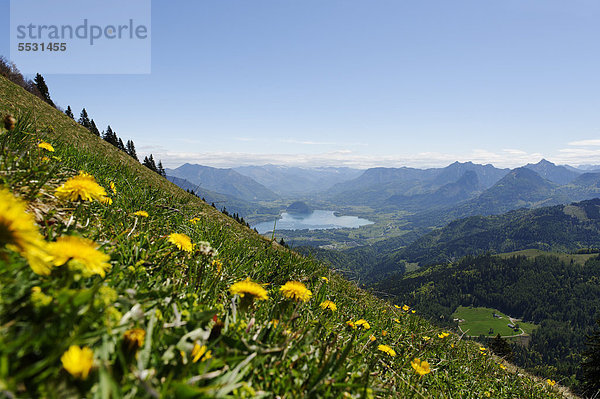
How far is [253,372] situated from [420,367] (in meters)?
2.80

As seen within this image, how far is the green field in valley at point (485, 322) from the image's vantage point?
489 ft

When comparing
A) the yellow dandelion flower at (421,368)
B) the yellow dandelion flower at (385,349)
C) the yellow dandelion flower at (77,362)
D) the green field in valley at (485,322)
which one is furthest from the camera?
the green field in valley at (485,322)

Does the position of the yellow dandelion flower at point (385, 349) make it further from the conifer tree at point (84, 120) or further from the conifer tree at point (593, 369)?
the conifer tree at point (84, 120)

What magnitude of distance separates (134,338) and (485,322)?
204102 millimetres

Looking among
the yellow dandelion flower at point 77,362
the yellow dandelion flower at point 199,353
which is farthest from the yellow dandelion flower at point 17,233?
A: the yellow dandelion flower at point 199,353

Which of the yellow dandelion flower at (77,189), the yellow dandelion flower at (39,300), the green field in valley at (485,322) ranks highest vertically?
the yellow dandelion flower at (77,189)

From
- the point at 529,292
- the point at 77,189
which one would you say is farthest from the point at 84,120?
the point at 529,292

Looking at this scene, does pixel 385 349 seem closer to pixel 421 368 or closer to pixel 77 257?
pixel 421 368

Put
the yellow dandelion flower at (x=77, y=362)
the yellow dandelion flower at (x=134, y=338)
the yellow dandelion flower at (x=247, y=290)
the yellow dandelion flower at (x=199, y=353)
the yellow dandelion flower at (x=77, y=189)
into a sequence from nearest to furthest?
the yellow dandelion flower at (x=77, y=362), the yellow dandelion flower at (x=134, y=338), the yellow dandelion flower at (x=199, y=353), the yellow dandelion flower at (x=247, y=290), the yellow dandelion flower at (x=77, y=189)

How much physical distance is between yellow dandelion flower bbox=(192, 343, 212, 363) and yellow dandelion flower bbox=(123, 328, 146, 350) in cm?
21

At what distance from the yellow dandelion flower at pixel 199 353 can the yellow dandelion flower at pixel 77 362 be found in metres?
0.40

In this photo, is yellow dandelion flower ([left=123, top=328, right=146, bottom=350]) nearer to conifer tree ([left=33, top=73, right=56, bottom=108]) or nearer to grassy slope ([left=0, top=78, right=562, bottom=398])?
grassy slope ([left=0, top=78, right=562, bottom=398])

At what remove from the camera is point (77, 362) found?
0.89 meters

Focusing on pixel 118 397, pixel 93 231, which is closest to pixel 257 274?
pixel 93 231
